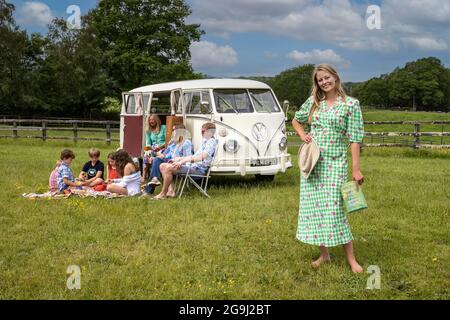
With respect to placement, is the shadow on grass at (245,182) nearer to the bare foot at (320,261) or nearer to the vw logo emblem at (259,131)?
the vw logo emblem at (259,131)

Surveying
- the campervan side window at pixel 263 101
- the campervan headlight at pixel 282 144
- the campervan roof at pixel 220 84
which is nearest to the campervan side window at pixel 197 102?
the campervan roof at pixel 220 84

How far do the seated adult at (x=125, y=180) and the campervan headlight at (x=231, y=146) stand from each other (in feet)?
5.84

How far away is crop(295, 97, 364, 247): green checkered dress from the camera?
5062 mm

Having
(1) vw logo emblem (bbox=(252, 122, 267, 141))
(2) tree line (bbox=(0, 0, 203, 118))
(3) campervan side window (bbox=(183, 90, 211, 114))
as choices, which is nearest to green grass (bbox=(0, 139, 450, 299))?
(1) vw logo emblem (bbox=(252, 122, 267, 141))

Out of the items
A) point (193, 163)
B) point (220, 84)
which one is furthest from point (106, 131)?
point (193, 163)

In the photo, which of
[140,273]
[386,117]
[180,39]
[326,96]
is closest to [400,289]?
[326,96]

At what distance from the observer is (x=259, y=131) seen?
10453mm

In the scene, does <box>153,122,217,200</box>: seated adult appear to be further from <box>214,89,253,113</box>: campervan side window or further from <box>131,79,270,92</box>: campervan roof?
<box>131,79,270,92</box>: campervan roof

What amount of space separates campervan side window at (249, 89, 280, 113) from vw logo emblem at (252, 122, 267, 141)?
0.41m

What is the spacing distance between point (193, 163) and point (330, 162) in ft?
15.3

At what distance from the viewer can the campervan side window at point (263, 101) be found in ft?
35.6

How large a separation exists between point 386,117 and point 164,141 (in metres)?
67.9

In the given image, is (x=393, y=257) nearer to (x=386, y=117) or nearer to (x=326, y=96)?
(x=326, y=96)

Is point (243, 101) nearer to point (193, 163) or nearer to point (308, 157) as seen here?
point (193, 163)
